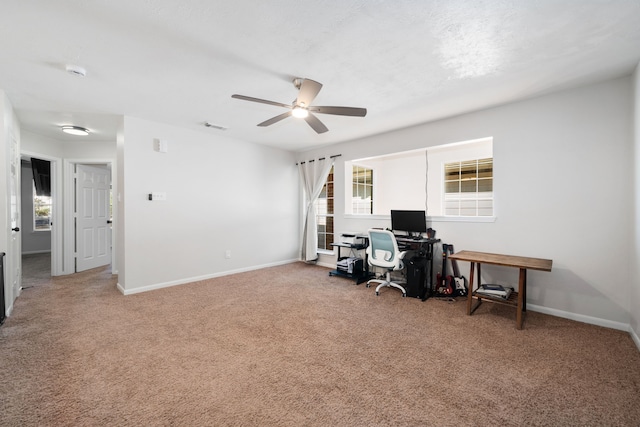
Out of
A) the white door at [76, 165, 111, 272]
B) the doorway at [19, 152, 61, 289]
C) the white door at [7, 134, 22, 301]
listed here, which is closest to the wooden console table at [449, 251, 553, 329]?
the white door at [7, 134, 22, 301]

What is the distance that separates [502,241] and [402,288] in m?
1.40

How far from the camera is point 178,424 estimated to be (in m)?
1.54

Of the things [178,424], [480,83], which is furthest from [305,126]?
[178,424]

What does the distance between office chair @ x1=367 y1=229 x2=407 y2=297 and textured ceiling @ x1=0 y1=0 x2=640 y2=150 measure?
1724 millimetres

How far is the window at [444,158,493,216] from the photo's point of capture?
5258 mm

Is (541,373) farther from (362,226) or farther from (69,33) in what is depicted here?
(69,33)

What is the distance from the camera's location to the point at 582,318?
292 cm

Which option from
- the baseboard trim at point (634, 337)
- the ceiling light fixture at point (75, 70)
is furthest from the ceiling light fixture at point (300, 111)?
the baseboard trim at point (634, 337)

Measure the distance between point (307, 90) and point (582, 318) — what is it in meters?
3.68

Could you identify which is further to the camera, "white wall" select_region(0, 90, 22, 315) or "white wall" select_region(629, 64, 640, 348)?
"white wall" select_region(0, 90, 22, 315)

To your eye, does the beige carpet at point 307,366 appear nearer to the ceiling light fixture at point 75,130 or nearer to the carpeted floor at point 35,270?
the carpeted floor at point 35,270

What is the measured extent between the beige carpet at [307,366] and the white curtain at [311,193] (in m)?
2.41

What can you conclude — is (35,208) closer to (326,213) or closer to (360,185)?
(326,213)

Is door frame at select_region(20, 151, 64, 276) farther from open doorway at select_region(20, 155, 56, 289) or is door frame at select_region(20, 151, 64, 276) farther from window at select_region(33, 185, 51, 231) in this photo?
window at select_region(33, 185, 51, 231)
